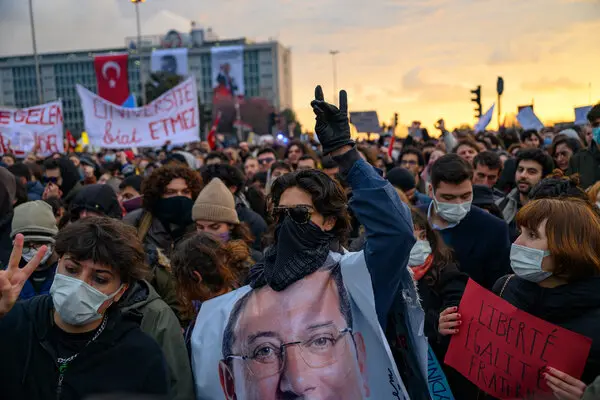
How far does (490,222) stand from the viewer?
14.5 ft

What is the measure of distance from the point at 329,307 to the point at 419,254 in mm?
1346

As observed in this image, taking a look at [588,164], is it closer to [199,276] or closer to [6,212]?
[199,276]

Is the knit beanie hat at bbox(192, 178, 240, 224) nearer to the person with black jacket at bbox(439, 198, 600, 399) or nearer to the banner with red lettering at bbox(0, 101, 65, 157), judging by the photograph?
the person with black jacket at bbox(439, 198, 600, 399)

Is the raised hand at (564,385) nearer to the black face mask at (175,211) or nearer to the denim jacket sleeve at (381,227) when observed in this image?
the denim jacket sleeve at (381,227)

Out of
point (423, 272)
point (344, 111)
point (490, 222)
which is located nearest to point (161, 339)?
point (344, 111)

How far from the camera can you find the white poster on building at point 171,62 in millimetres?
83875

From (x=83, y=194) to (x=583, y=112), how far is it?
12.7 metres

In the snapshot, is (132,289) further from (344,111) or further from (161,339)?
(344,111)

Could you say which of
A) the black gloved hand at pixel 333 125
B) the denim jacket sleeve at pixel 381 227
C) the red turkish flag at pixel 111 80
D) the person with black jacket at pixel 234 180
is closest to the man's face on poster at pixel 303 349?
the denim jacket sleeve at pixel 381 227

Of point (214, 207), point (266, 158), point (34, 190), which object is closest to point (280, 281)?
point (214, 207)

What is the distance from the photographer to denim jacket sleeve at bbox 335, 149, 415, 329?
223 centimetres

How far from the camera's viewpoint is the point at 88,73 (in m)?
118

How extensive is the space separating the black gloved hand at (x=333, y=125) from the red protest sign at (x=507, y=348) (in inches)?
45.0

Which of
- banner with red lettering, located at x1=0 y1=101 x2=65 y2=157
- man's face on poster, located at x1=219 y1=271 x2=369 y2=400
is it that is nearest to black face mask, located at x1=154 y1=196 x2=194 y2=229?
man's face on poster, located at x1=219 y1=271 x2=369 y2=400
